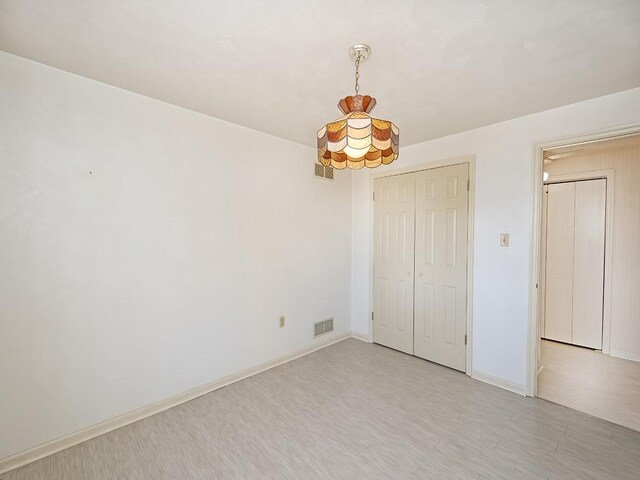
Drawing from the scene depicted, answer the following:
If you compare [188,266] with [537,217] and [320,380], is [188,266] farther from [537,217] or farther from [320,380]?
[537,217]

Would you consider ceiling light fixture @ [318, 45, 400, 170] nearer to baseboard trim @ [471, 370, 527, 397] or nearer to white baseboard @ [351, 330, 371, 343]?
baseboard trim @ [471, 370, 527, 397]

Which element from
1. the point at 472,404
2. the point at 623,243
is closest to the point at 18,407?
the point at 472,404

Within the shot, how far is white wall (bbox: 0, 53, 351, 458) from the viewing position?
176 cm

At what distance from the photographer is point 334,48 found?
1601 mm

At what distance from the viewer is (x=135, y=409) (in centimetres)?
217

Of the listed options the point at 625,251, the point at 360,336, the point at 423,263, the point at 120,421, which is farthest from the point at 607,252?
the point at 120,421

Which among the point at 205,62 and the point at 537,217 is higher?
the point at 205,62

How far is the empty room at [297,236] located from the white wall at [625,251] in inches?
0.7

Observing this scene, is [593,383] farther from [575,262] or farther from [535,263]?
[575,262]

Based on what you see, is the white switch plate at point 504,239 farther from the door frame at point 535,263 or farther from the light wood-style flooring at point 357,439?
the light wood-style flooring at point 357,439

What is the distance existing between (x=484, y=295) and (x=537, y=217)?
830mm

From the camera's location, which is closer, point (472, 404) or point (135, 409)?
point (135, 409)

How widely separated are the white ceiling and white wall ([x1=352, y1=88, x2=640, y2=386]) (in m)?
0.25

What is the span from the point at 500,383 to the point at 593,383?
870 millimetres
